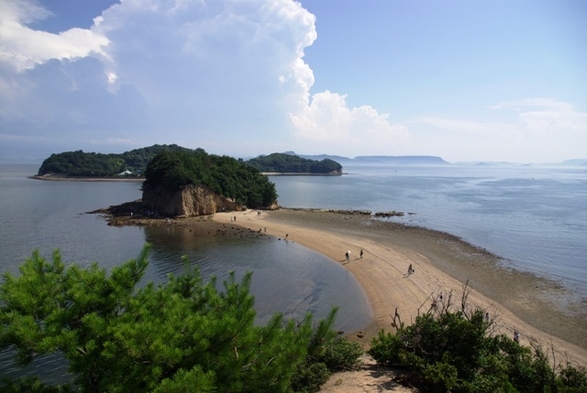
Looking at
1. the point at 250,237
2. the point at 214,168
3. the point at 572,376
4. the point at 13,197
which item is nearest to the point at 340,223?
the point at 250,237

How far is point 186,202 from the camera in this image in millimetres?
51625

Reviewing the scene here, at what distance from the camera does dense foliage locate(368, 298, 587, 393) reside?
33.1 ft

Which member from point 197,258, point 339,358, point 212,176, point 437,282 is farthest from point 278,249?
point 339,358

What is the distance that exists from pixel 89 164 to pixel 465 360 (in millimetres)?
141087

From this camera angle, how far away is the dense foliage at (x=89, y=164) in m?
124

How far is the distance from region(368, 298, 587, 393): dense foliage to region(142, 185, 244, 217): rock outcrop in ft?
138

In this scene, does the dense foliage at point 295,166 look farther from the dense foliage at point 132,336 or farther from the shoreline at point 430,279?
the dense foliage at point 132,336

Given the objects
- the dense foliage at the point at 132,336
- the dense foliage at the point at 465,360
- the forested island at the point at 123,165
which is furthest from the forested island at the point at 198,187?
the dense foliage at the point at 132,336

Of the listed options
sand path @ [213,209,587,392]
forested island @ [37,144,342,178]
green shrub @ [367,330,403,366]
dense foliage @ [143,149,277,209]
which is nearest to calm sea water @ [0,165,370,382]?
sand path @ [213,209,587,392]

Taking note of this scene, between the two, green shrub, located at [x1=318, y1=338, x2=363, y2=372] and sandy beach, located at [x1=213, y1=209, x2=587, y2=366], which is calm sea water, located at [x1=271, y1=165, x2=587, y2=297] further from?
green shrub, located at [x1=318, y1=338, x2=363, y2=372]

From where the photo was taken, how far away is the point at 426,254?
3572 cm

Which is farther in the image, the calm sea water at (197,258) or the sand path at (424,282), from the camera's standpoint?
the calm sea water at (197,258)

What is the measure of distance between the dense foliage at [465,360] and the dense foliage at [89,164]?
114 m

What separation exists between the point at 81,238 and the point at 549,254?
48.5 m
